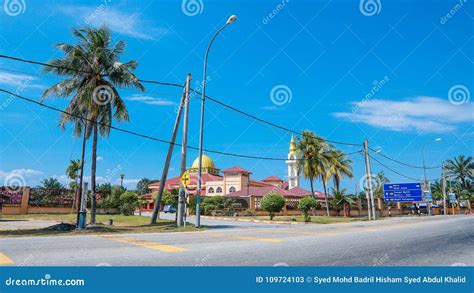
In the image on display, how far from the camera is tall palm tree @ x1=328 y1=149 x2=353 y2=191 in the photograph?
1732 inches

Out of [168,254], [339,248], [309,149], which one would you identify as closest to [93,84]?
[168,254]

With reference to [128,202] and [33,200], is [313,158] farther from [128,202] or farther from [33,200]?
[33,200]

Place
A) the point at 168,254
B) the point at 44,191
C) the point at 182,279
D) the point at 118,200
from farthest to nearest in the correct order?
1. the point at 118,200
2. the point at 44,191
3. the point at 168,254
4. the point at 182,279

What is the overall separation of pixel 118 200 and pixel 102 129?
17.0m

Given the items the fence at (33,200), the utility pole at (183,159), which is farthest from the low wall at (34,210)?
the utility pole at (183,159)

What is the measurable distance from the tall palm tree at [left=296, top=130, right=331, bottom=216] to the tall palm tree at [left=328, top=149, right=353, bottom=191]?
85cm

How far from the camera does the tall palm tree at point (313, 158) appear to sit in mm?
42531

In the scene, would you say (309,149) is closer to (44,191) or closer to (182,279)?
(44,191)

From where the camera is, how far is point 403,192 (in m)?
40.0

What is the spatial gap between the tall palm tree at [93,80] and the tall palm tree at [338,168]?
28.9 m

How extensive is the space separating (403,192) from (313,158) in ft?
34.6

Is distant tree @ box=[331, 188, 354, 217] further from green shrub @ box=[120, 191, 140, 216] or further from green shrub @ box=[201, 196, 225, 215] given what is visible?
green shrub @ box=[120, 191, 140, 216]

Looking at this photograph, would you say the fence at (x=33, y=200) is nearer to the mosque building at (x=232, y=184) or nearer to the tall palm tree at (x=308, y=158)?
the mosque building at (x=232, y=184)

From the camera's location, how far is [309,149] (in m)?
42.8
